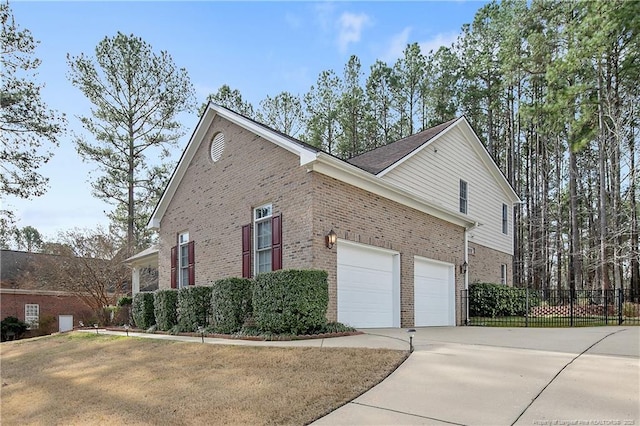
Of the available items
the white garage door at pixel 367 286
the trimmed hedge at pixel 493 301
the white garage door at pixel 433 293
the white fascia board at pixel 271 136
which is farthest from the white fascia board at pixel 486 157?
the white fascia board at pixel 271 136

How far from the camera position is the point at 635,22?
15.3 m

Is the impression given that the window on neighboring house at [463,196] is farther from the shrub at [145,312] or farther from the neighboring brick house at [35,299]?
the neighboring brick house at [35,299]

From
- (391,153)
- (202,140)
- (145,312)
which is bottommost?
(145,312)

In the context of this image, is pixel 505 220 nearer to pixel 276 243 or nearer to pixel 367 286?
pixel 367 286

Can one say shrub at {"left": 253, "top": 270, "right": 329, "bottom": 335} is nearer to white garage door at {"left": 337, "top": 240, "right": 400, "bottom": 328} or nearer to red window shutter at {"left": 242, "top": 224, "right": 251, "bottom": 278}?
white garage door at {"left": 337, "top": 240, "right": 400, "bottom": 328}

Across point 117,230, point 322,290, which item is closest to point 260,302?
point 322,290

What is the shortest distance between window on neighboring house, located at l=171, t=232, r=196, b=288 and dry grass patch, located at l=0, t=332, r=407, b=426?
5.35 meters

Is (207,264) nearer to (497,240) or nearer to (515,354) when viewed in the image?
(515,354)

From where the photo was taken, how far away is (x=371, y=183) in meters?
10.8

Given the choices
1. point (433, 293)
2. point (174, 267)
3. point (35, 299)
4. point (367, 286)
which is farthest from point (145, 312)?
point (35, 299)

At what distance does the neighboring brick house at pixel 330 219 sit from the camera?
995 centimetres

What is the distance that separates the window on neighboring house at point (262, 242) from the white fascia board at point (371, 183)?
177 centimetres

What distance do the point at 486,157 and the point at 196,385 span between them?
Answer: 1713cm

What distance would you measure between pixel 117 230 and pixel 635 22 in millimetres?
28527
